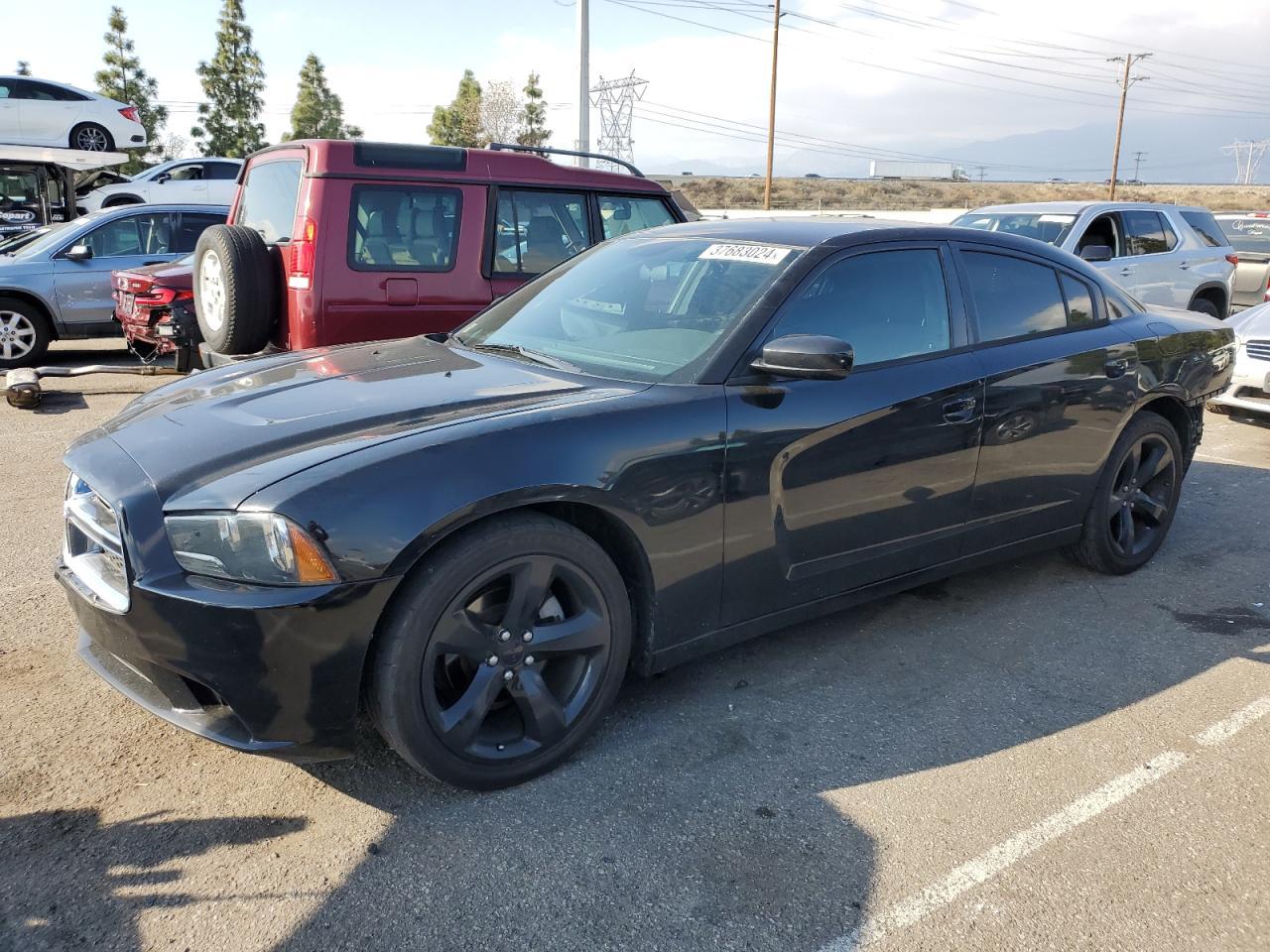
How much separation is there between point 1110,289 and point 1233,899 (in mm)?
2996

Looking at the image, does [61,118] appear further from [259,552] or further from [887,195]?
[887,195]

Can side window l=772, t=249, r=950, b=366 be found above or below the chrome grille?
above

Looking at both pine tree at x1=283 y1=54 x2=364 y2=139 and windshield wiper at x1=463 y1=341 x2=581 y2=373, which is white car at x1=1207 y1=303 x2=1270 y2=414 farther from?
pine tree at x1=283 y1=54 x2=364 y2=139

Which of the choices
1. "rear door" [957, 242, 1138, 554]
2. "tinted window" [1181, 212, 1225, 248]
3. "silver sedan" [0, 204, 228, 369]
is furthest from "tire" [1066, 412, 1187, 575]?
"silver sedan" [0, 204, 228, 369]

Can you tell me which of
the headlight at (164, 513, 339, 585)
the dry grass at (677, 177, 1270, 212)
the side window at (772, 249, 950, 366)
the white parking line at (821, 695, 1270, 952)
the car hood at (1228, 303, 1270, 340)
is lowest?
the white parking line at (821, 695, 1270, 952)

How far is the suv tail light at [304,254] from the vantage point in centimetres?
567

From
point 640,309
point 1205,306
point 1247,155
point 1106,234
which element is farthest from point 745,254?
point 1247,155

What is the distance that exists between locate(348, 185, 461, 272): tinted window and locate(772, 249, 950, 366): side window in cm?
326

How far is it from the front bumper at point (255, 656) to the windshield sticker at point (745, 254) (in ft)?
6.09

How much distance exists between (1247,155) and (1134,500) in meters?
131

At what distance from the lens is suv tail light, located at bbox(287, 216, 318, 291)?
5672 millimetres

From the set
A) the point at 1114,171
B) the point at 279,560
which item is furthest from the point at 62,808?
the point at 1114,171

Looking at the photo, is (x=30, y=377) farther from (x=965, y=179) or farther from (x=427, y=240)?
(x=965, y=179)

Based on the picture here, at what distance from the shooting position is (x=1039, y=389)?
159 inches
